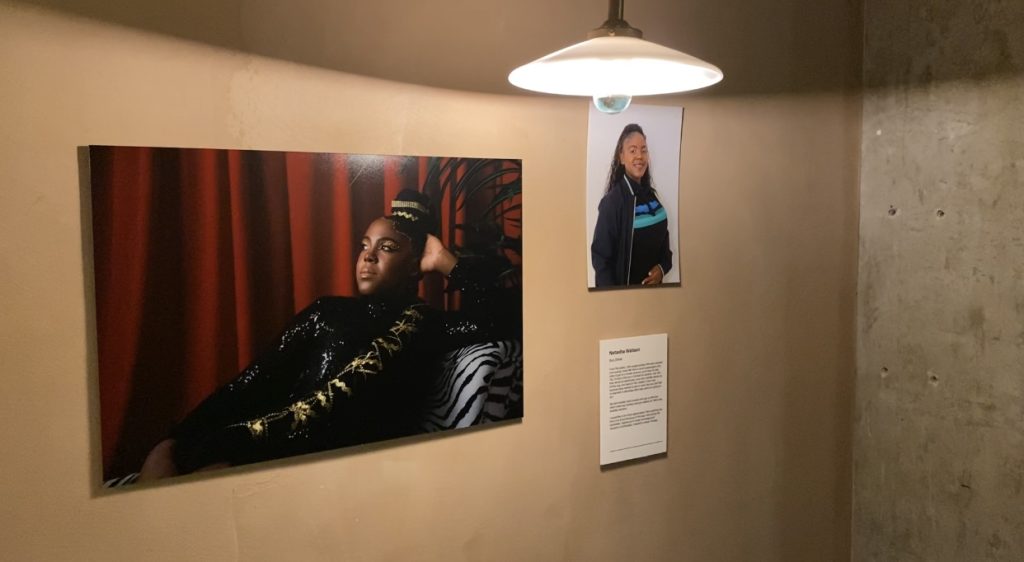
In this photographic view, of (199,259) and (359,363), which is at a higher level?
(199,259)

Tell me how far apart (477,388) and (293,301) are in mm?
388

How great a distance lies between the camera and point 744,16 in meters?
1.70

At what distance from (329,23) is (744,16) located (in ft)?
3.16

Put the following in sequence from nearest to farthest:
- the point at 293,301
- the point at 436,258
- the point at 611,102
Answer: the point at 611,102
the point at 293,301
the point at 436,258

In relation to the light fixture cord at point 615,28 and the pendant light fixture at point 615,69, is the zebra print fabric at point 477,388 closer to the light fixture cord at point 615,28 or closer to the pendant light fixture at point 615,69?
the pendant light fixture at point 615,69

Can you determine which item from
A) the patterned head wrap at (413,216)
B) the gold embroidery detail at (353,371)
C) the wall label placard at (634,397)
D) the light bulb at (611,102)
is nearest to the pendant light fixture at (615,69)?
the light bulb at (611,102)

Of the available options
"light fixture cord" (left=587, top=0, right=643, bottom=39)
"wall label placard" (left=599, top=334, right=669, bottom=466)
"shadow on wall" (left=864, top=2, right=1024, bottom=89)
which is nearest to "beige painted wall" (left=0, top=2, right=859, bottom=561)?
"wall label placard" (left=599, top=334, right=669, bottom=466)

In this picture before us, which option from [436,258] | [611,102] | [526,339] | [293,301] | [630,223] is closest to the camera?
[611,102]

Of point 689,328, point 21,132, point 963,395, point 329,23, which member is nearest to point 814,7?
point 689,328

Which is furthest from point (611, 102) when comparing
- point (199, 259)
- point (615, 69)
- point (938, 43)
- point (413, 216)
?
point (938, 43)

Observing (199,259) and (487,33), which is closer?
(199,259)

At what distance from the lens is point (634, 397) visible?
1613 millimetres

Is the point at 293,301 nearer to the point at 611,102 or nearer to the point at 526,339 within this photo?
the point at 526,339

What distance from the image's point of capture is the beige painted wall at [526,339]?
1070 millimetres
